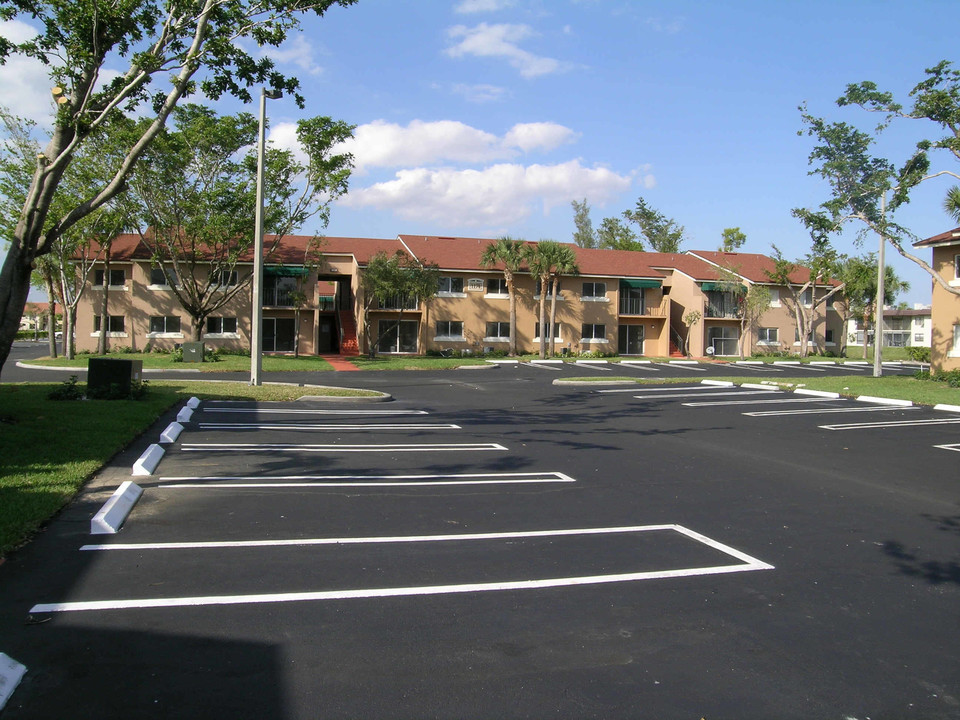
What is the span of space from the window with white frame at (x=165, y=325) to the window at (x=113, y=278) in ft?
9.77

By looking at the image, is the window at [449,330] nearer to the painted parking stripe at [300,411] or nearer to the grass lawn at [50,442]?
the grass lawn at [50,442]

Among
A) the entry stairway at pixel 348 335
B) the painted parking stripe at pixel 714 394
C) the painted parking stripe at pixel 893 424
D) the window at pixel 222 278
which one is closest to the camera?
the painted parking stripe at pixel 893 424

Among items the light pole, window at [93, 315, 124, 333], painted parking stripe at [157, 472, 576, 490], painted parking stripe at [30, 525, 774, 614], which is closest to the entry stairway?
window at [93, 315, 124, 333]

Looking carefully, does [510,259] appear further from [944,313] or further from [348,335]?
[944,313]

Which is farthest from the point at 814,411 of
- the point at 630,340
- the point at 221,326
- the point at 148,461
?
the point at 221,326

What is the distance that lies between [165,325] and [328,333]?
1057 centimetres

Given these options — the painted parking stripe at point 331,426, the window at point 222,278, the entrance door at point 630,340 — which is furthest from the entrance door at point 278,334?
the painted parking stripe at point 331,426

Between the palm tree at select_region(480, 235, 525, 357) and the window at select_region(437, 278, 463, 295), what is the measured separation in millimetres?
1900

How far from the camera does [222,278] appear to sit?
41406mm

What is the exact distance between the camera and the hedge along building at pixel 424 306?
41.9 m

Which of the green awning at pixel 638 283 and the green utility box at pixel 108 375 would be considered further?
the green awning at pixel 638 283

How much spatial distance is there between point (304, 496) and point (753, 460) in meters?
7.42

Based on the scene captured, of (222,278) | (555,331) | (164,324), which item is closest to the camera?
(222,278)

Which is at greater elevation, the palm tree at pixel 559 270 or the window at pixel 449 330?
the palm tree at pixel 559 270
